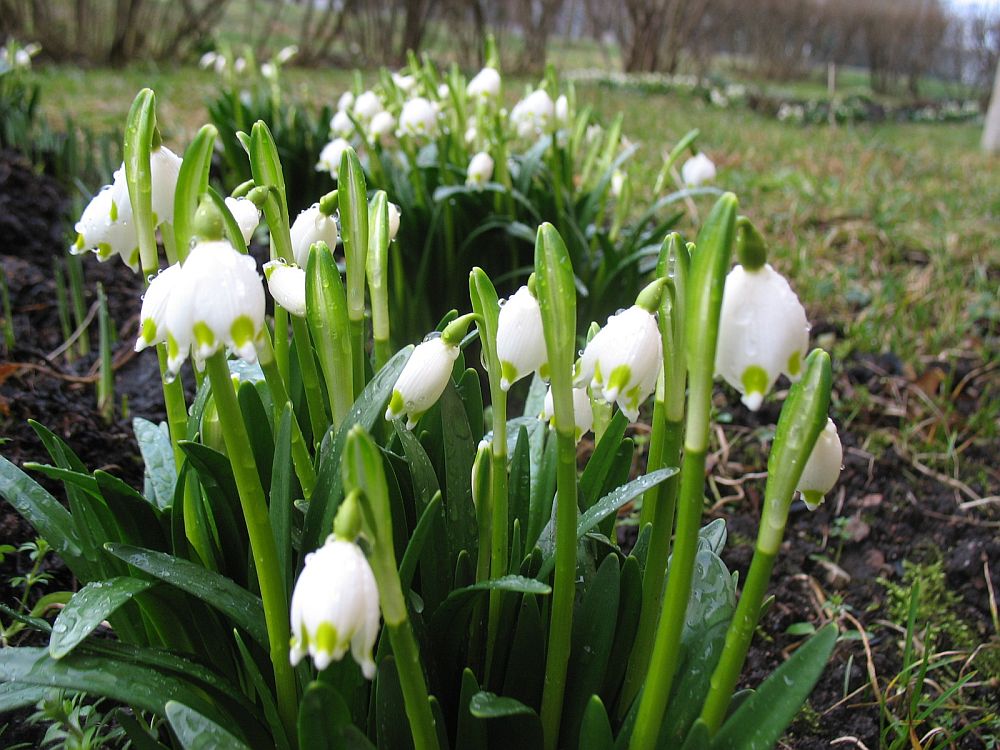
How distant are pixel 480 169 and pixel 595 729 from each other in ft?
6.13

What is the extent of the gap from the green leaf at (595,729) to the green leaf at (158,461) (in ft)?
2.26

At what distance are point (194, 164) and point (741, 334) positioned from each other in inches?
20.0

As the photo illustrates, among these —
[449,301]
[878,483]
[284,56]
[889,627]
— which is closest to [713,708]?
[889,627]

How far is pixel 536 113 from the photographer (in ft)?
8.89

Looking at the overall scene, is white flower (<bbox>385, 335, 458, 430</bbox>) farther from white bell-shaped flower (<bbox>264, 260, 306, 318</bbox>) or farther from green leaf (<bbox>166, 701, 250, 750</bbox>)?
green leaf (<bbox>166, 701, 250, 750</bbox>)

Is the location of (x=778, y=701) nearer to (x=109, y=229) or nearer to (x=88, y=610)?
(x=88, y=610)

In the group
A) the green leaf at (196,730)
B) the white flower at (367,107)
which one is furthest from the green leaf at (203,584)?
Result: the white flower at (367,107)

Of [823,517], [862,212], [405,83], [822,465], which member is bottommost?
[823,517]

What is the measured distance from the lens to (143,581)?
1028mm

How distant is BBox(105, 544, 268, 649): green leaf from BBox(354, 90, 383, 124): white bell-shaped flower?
2.18m

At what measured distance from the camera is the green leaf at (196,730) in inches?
35.4

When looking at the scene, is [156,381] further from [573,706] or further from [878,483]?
[878,483]

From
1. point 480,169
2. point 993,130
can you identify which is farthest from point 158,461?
point 993,130

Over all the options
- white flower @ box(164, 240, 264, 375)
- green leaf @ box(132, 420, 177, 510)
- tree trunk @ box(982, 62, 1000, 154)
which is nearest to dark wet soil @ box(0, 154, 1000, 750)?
green leaf @ box(132, 420, 177, 510)
